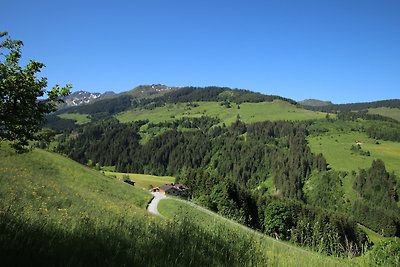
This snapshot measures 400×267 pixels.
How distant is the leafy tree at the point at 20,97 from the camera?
1364cm

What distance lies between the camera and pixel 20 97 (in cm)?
1412

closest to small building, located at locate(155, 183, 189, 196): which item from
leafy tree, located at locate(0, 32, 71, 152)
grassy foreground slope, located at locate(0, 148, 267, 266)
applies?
leafy tree, located at locate(0, 32, 71, 152)

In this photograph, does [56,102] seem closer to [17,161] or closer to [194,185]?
[17,161]

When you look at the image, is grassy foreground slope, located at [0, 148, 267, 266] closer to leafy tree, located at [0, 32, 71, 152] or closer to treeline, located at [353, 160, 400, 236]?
leafy tree, located at [0, 32, 71, 152]

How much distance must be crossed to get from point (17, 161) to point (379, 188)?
194 meters

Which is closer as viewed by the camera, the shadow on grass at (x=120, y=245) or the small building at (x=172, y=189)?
the shadow on grass at (x=120, y=245)

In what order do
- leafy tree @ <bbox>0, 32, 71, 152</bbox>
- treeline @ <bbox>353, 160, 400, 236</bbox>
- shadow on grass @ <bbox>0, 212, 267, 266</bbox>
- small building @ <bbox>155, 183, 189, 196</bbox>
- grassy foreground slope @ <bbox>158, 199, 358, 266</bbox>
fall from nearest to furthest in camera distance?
shadow on grass @ <bbox>0, 212, 267, 266</bbox>
grassy foreground slope @ <bbox>158, 199, 358, 266</bbox>
leafy tree @ <bbox>0, 32, 71, 152</bbox>
small building @ <bbox>155, 183, 189, 196</bbox>
treeline @ <bbox>353, 160, 400, 236</bbox>

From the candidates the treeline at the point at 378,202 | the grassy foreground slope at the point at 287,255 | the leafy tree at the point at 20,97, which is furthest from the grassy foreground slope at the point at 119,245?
the treeline at the point at 378,202

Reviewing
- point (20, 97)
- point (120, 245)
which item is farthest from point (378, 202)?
point (120, 245)

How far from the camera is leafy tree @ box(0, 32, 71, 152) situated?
1364 centimetres

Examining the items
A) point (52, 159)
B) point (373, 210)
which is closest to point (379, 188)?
point (373, 210)

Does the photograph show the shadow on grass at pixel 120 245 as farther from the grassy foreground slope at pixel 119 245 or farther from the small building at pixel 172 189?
the small building at pixel 172 189

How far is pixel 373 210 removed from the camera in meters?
168

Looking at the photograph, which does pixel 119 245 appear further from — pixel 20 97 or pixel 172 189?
pixel 172 189
